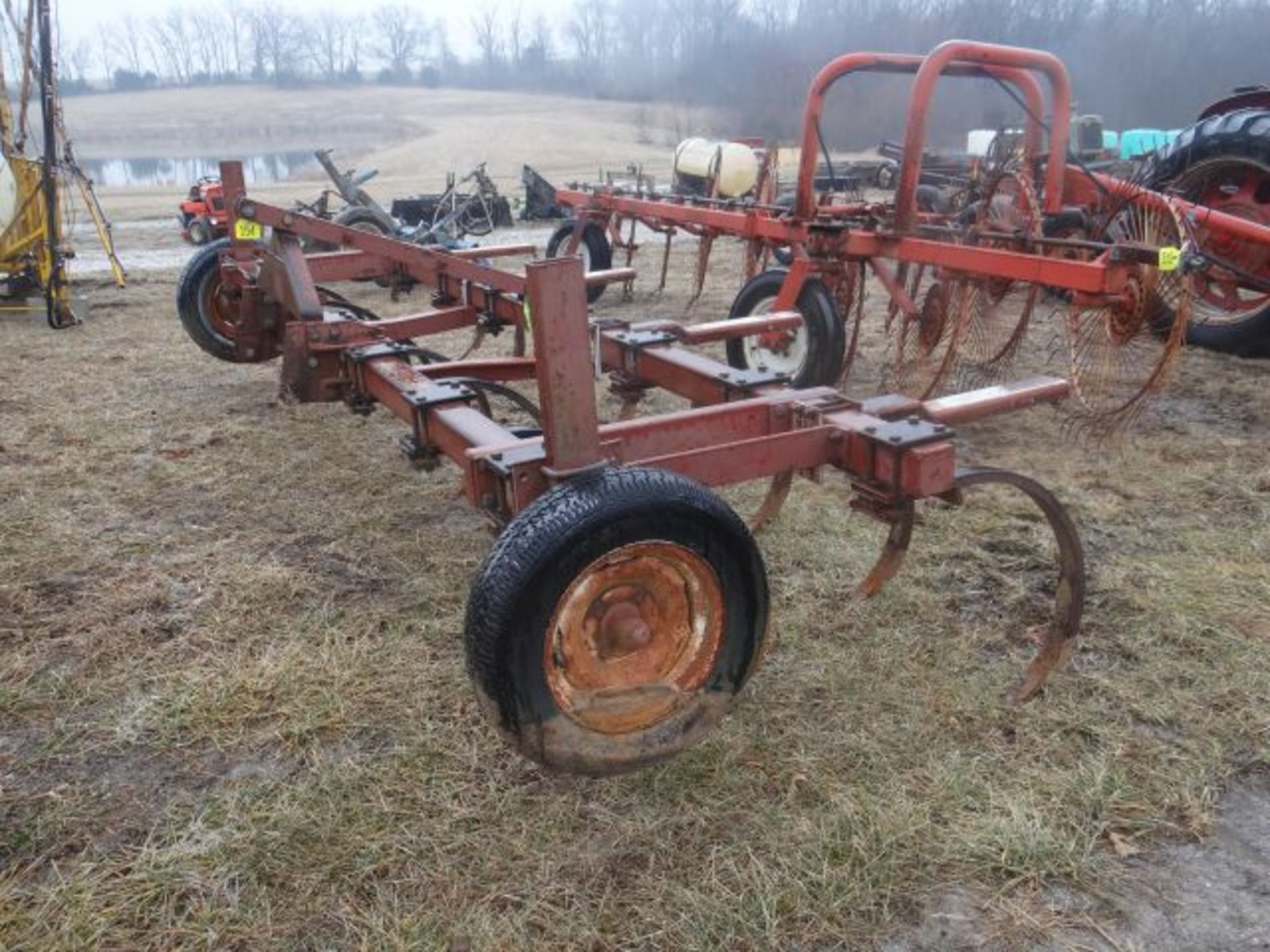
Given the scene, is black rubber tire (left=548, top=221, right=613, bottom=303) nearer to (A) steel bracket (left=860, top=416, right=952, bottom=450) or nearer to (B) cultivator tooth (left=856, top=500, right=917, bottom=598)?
(B) cultivator tooth (left=856, top=500, right=917, bottom=598)

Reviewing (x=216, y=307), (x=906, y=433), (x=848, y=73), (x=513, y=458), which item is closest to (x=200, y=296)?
(x=216, y=307)

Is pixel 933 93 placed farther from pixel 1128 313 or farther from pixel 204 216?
pixel 204 216

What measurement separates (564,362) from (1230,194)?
5300 millimetres

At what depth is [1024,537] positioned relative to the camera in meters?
3.38

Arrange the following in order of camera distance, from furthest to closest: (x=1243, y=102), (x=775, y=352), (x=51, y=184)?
1. (x=51, y=184)
2. (x=1243, y=102)
3. (x=775, y=352)

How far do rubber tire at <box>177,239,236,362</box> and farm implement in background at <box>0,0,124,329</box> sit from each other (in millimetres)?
2619

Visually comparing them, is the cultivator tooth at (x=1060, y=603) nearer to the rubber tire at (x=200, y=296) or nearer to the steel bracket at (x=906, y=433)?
the steel bracket at (x=906, y=433)

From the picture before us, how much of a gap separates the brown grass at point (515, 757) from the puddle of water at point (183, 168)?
1033 inches

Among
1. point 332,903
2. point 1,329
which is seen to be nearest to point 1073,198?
point 332,903

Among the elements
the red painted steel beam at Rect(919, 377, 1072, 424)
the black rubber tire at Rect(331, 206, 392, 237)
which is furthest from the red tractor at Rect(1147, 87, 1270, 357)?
the black rubber tire at Rect(331, 206, 392, 237)

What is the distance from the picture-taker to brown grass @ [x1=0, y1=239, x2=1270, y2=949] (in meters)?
1.88

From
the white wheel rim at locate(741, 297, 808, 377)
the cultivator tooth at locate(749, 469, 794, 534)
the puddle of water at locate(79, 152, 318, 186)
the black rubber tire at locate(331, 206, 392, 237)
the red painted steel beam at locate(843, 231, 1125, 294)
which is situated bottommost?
the puddle of water at locate(79, 152, 318, 186)

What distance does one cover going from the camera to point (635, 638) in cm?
202

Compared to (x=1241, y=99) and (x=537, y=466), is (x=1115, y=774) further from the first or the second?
(x=1241, y=99)
